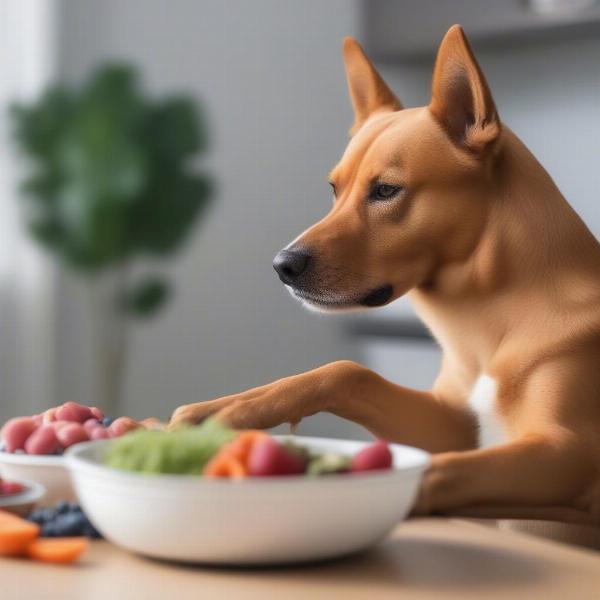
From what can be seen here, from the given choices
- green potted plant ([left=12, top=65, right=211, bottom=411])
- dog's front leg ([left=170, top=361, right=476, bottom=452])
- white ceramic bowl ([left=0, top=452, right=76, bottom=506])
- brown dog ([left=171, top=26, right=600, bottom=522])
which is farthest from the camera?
green potted plant ([left=12, top=65, right=211, bottom=411])

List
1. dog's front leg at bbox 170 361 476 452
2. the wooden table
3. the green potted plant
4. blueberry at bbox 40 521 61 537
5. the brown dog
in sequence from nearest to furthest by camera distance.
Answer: the wooden table < blueberry at bbox 40 521 61 537 < dog's front leg at bbox 170 361 476 452 < the brown dog < the green potted plant

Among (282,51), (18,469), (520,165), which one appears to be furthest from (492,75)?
(18,469)

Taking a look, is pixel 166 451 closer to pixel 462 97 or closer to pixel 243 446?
pixel 243 446

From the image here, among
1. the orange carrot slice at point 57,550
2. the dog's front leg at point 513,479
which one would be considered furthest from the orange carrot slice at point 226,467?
the dog's front leg at point 513,479

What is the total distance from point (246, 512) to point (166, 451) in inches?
3.4

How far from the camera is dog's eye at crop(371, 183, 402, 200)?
1.59 metres

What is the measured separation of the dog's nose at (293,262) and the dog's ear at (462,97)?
0.92 feet

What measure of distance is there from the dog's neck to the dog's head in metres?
0.02

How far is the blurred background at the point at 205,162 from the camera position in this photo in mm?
3691

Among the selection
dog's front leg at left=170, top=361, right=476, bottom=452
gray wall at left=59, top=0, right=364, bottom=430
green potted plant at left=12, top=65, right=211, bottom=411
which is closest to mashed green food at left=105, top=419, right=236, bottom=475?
dog's front leg at left=170, top=361, right=476, bottom=452

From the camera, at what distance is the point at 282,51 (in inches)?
191

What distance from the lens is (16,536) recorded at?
835mm

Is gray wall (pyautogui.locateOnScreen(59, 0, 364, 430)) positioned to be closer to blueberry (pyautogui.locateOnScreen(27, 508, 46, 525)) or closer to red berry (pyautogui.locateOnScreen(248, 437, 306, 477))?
blueberry (pyautogui.locateOnScreen(27, 508, 46, 525))

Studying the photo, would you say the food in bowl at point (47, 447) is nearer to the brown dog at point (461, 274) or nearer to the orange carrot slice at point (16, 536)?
the orange carrot slice at point (16, 536)
